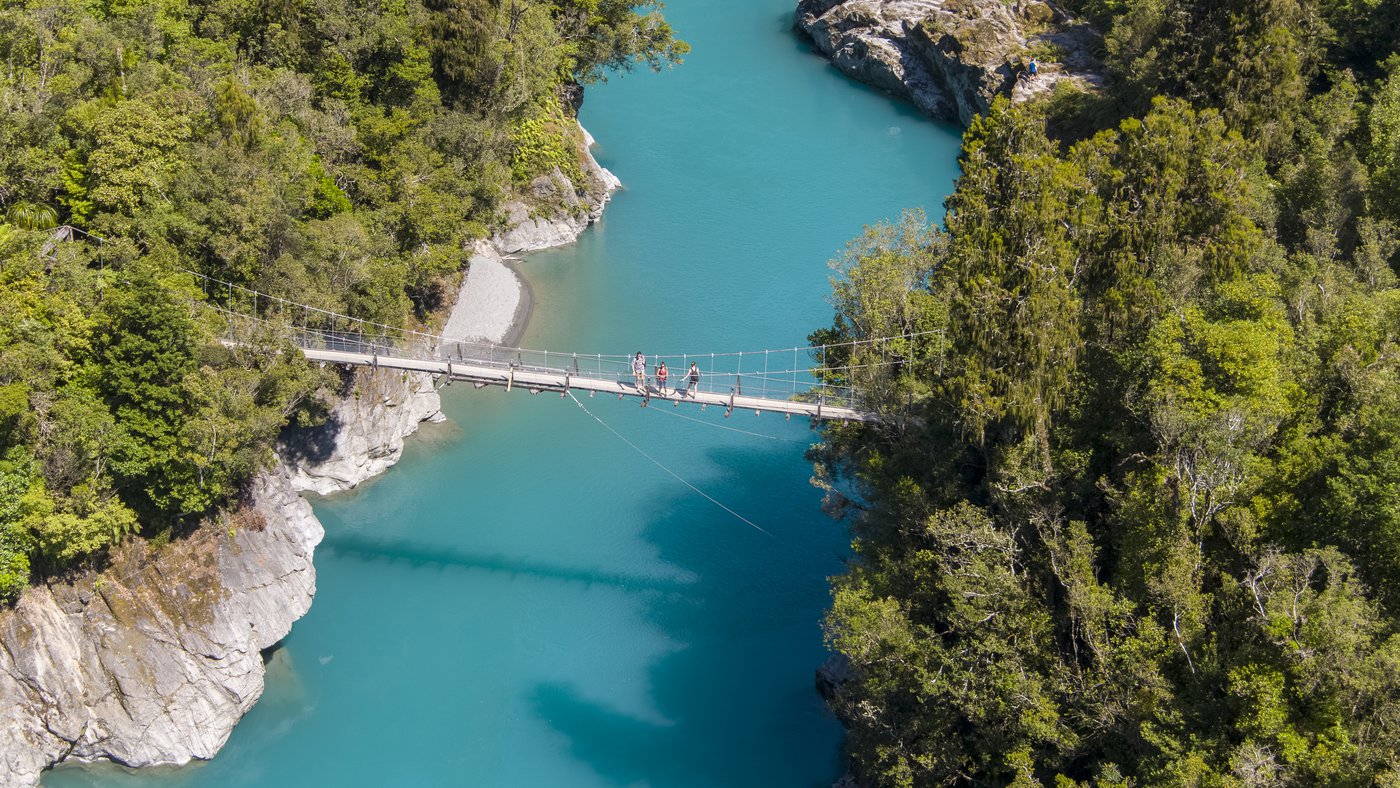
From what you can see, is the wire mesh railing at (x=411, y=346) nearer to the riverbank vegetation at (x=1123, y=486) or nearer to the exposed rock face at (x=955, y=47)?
the riverbank vegetation at (x=1123, y=486)

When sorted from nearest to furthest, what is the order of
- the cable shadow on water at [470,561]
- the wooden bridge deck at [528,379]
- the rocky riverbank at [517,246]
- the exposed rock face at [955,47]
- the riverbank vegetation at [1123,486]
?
1. the riverbank vegetation at [1123,486]
2. the wooden bridge deck at [528,379]
3. the cable shadow on water at [470,561]
4. the rocky riverbank at [517,246]
5. the exposed rock face at [955,47]

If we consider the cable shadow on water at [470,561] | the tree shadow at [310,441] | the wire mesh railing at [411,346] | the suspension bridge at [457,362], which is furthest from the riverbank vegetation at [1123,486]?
the tree shadow at [310,441]

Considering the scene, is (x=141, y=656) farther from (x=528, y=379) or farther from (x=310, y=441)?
(x=528, y=379)

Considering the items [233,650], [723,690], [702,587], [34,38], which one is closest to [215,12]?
[34,38]

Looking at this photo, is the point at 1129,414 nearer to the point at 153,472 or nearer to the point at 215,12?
the point at 153,472

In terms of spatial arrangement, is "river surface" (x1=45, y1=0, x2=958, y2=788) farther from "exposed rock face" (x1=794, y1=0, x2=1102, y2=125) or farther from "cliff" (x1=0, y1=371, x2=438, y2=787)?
"exposed rock face" (x1=794, y1=0, x2=1102, y2=125)

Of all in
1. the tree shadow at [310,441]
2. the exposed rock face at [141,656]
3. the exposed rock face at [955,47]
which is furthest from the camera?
the exposed rock face at [955,47]

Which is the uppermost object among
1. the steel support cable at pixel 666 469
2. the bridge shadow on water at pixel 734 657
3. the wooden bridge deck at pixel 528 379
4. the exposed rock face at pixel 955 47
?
the exposed rock face at pixel 955 47

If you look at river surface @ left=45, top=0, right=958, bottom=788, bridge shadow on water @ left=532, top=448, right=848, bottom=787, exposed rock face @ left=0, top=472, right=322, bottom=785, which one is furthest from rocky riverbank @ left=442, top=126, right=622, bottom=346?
exposed rock face @ left=0, top=472, right=322, bottom=785
